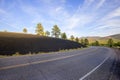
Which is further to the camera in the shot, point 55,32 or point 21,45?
point 55,32

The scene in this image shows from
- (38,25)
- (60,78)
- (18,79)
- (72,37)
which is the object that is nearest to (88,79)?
(60,78)

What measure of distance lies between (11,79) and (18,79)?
0.27 m

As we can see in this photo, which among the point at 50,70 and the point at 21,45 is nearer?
the point at 50,70

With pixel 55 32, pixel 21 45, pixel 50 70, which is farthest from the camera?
pixel 55 32

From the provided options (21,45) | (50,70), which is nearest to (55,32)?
(21,45)

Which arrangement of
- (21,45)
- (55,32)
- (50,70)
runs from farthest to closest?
(55,32) → (21,45) → (50,70)

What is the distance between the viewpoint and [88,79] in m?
7.74

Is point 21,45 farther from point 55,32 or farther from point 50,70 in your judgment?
point 55,32

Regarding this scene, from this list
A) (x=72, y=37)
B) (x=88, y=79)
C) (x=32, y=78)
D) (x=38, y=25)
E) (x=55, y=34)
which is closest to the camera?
(x=32, y=78)

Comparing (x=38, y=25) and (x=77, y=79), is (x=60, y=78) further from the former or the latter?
(x=38, y=25)

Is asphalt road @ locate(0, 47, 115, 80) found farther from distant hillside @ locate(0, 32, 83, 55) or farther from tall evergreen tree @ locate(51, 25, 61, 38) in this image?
tall evergreen tree @ locate(51, 25, 61, 38)

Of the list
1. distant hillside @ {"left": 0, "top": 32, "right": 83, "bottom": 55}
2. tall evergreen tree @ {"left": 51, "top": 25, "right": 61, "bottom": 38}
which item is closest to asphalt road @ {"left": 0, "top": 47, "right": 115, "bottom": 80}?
distant hillside @ {"left": 0, "top": 32, "right": 83, "bottom": 55}

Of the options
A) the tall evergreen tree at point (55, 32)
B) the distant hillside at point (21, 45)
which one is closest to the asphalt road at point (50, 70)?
the distant hillside at point (21, 45)

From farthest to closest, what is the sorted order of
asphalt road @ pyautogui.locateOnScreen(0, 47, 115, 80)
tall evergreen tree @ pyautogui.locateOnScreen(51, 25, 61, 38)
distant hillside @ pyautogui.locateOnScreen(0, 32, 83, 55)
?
tall evergreen tree @ pyautogui.locateOnScreen(51, 25, 61, 38)
distant hillside @ pyautogui.locateOnScreen(0, 32, 83, 55)
asphalt road @ pyautogui.locateOnScreen(0, 47, 115, 80)
